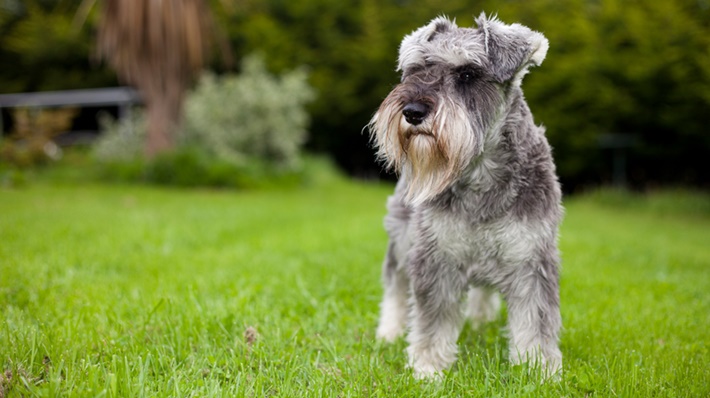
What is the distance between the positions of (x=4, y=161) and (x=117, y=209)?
6.24 metres

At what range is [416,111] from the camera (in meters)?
3.05

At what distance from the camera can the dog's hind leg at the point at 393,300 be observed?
4.03m

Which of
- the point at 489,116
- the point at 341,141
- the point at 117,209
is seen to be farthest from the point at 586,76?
the point at 489,116

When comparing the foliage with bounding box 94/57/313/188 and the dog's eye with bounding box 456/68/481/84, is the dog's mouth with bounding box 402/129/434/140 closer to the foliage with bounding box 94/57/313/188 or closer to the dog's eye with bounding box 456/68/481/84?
the dog's eye with bounding box 456/68/481/84

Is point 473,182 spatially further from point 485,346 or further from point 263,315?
point 263,315

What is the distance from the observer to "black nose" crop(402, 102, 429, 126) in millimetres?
3045

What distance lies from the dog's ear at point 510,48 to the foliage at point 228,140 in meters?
11.6

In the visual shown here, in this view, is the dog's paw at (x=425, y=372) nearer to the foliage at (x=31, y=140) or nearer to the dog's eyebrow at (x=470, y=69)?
the dog's eyebrow at (x=470, y=69)

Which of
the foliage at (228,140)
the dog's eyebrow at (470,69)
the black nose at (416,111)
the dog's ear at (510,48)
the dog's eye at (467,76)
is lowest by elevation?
the foliage at (228,140)

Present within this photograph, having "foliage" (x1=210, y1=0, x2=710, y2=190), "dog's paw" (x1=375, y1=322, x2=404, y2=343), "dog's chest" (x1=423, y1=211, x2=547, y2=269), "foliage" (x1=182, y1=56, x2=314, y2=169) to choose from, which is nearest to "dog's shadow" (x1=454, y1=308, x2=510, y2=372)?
"dog's paw" (x1=375, y1=322, x2=404, y2=343)

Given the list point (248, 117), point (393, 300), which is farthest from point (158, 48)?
point (393, 300)

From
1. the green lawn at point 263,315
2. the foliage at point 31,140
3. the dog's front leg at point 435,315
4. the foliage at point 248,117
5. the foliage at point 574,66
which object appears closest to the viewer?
the green lawn at point 263,315

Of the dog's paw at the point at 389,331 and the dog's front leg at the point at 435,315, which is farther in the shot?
Result: the dog's paw at the point at 389,331

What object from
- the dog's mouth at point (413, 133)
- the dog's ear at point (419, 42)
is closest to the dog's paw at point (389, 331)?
the dog's mouth at point (413, 133)
